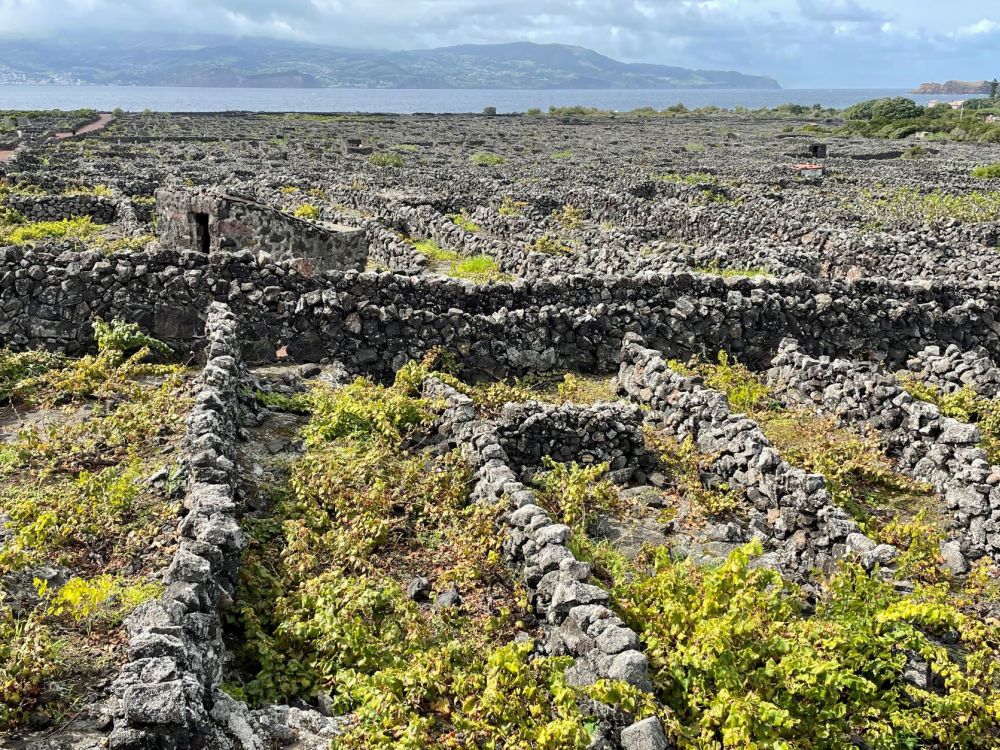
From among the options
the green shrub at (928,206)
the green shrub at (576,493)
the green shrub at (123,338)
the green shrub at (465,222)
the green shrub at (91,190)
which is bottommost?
the green shrub at (576,493)

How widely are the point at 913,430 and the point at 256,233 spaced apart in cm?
1481

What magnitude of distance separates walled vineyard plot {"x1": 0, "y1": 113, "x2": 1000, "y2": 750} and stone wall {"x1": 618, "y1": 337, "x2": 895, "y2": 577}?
41mm

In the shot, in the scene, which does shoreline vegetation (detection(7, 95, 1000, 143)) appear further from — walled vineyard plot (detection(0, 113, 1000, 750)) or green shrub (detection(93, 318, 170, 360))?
walled vineyard plot (detection(0, 113, 1000, 750))

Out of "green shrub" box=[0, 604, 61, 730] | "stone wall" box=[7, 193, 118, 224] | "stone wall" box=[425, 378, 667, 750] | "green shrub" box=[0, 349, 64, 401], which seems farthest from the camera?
"stone wall" box=[7, 193, 118, 224]

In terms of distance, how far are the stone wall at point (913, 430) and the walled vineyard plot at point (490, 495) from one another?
54mm

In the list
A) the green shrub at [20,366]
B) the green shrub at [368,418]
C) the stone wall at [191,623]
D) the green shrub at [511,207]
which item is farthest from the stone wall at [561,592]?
the green shrub at [511,207]

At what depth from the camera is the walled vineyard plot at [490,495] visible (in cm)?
575

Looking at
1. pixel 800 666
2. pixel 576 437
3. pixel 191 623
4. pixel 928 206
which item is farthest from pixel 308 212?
pixel 800 666

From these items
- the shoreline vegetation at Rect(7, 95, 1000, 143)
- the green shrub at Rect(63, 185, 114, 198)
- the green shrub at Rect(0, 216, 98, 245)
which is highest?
the shoreline vegetation at Rect(7, 95, 1000, 143)

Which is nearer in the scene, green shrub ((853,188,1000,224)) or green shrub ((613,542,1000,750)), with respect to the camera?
green shrub ((613,542,1000,750))

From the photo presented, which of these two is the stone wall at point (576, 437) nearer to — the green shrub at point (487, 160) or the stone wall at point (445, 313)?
the stone wall at point (445, 313)

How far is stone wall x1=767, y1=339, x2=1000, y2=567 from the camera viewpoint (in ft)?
31.2

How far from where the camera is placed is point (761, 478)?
1001 centimetres

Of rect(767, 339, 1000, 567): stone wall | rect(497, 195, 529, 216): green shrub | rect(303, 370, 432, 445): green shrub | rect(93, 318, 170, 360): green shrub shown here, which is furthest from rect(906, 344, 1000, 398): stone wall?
rect(497, 195, 529, 216): green shrub
